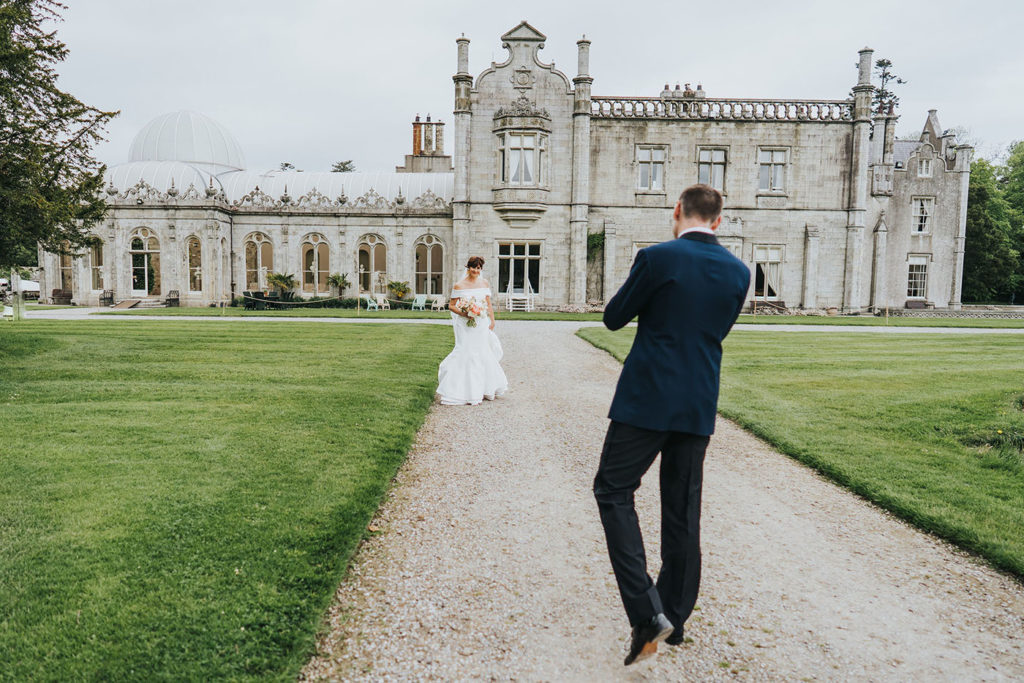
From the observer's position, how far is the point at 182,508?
4.44 m

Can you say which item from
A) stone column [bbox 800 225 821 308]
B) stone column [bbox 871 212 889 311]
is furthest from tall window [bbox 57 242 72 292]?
stone column [bbox 871 212 889 311]

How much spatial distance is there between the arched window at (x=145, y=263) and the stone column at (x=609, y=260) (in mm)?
21155

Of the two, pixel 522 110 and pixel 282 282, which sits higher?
pixel 522 110

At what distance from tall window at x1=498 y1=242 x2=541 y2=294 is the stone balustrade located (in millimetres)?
6892

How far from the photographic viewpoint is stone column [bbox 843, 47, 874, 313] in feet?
98.3

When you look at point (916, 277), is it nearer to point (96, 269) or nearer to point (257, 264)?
point (257, 264)

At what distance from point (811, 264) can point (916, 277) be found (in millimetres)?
9689

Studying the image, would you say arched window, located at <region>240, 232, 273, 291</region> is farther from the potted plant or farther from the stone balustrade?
the stone balustrade

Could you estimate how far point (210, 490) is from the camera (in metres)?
4.80

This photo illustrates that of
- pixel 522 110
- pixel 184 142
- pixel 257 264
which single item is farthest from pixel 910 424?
pixel 184 142

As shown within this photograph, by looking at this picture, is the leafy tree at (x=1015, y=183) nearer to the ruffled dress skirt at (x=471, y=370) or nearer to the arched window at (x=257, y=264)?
the arched window at (x=257, y=264)

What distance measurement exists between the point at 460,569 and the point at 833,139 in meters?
32.8

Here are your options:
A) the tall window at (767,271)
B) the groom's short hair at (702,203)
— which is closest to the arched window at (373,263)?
the tall window at (767,271)

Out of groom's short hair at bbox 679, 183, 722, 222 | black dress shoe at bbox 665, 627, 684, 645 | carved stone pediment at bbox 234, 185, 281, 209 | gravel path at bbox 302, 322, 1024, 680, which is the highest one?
carved stone pediment at bbox 234, 185, 281, 209
